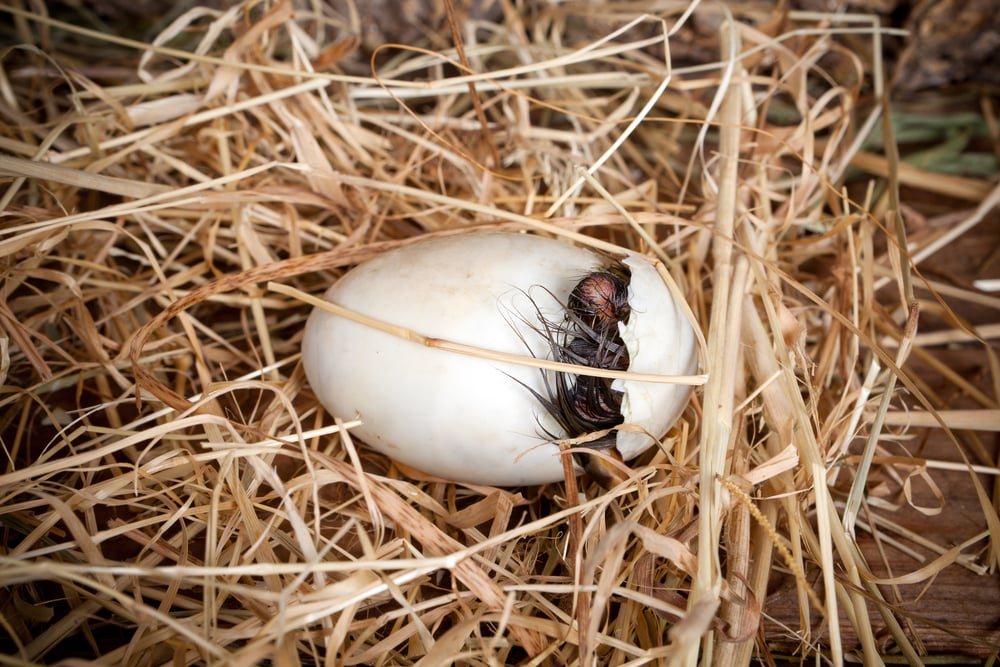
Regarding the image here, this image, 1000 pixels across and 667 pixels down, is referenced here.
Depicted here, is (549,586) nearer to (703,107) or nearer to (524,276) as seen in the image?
(524,276)

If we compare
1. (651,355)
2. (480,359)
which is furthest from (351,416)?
(651,355)

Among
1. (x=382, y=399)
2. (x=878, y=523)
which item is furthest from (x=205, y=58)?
(x=878, y=523)

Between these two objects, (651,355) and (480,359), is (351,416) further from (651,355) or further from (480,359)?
(651,355)
